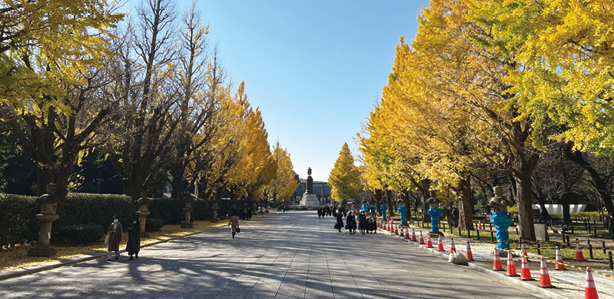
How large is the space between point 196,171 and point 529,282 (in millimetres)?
24999

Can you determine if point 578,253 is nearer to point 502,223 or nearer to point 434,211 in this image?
point 502,223

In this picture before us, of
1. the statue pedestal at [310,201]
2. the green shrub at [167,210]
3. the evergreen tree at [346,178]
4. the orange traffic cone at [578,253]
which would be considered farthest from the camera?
the statue pedestal at [310,201]

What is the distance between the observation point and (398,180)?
28406 mm

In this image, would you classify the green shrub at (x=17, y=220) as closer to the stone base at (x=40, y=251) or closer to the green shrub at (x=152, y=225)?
the stone base at (x=40, y=251)

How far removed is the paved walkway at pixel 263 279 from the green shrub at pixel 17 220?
404cm

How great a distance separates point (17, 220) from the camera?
13.2m

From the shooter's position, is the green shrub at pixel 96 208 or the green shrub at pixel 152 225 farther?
the green shrub at pixel 152 225

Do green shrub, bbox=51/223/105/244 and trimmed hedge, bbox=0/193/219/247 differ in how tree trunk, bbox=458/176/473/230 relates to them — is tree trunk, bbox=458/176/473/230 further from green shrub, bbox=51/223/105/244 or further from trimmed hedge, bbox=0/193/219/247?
green shrub, bbox=51/223/105/244

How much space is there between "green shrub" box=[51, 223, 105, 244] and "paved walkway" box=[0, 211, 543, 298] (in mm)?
3877

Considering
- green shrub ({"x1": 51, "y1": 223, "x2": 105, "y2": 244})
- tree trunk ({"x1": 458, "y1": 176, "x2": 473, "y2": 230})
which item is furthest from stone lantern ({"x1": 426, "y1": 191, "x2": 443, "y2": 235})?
green shrub ({"x1": 51, "y1": 223, "x2": 105, "y2": 244})

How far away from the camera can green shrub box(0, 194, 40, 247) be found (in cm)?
1245

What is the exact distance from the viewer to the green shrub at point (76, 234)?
1477cm

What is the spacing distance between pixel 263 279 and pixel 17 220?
35.4 ft

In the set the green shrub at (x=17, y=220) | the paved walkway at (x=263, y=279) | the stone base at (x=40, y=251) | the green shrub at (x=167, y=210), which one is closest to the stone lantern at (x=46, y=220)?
the stone base at (x=40, y=251)
